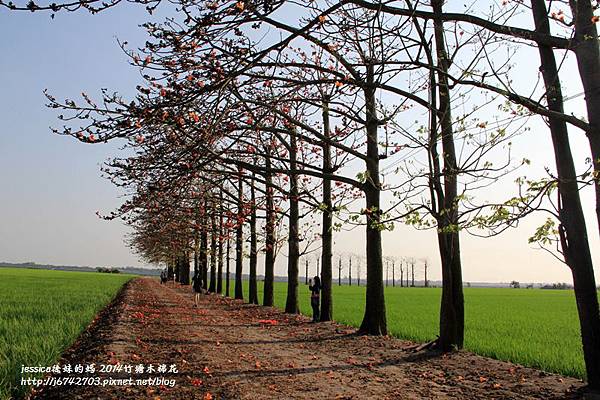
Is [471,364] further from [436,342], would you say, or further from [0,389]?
[0,389]

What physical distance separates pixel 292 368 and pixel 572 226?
16.2ft

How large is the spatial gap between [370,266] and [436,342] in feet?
10.6

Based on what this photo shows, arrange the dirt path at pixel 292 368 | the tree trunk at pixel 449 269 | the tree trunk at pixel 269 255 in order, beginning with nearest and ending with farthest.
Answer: the dirt path at pixel 292 368 < the tree trunk at pixel 449 269 < the tree trunk at pixel 269 255

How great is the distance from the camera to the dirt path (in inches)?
Result: 270

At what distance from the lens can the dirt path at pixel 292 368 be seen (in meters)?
6.85

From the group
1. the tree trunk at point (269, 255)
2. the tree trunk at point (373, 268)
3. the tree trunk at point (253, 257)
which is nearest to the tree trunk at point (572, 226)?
the tree trunk at point (373, 268)

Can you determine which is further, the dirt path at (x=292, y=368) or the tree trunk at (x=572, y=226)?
the tree trunk at (x=572, y=226)

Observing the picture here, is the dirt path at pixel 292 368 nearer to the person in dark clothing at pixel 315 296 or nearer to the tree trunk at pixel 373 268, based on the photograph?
the tree trunk at pixel 373 268

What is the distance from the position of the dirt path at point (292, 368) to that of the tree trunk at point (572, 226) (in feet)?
2.42

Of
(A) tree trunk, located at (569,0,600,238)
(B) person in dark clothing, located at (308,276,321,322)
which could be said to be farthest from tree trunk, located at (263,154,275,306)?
(A) tree trunk, located at (569,0,600,238)

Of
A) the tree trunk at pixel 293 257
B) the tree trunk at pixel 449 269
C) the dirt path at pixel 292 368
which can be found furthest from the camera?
the tree trunk at pixel 293 257

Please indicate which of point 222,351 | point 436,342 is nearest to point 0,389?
point 222,351

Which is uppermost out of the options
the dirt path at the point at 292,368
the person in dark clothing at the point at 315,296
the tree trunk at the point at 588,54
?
the tree trunk at the point at 588,54

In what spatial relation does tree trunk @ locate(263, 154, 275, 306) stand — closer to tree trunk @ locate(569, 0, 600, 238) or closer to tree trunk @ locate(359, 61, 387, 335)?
tree trunk @ locate(359, 61, 387, 335)
